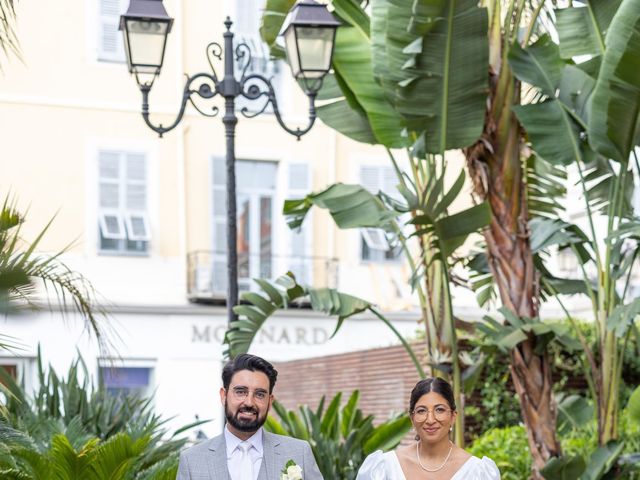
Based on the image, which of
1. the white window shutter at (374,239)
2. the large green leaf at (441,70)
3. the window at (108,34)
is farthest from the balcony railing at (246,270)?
the large green leaf at (441,70)

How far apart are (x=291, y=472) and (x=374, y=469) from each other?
76cm

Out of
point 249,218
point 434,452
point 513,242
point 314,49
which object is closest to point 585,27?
point 513,242

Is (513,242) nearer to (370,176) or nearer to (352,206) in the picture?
(352,206)

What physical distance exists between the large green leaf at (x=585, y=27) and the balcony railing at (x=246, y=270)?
18.0 meters

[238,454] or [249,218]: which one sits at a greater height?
[249,218]

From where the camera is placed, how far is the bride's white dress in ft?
21.1

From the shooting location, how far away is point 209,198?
30188 mm

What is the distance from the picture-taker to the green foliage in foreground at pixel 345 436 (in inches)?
483

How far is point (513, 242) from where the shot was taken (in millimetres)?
12117

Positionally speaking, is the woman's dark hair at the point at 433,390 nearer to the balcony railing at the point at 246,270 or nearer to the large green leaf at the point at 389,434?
the large green leaf at the point at 389,434

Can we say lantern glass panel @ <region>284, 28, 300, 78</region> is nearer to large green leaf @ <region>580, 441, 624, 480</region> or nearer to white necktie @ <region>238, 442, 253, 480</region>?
large green leaf @ <region>580, 441, 624, 480</region>

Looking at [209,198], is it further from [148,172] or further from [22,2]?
[22,2]

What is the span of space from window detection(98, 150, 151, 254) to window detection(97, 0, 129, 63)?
2.04m

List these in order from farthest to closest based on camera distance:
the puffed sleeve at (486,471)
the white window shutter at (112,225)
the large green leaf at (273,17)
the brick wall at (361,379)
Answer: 1. the white window shutter at (112,225)
2. the brick wall at (361,379)
3. the large green leaf at (273,17)
4. the puffed sleeve at (486,471)
